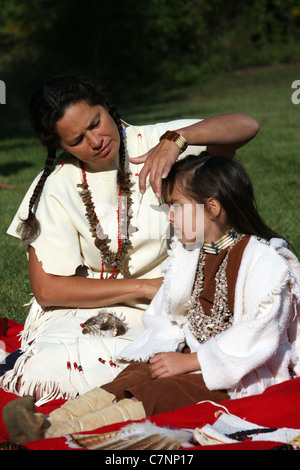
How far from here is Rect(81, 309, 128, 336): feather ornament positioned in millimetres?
3336

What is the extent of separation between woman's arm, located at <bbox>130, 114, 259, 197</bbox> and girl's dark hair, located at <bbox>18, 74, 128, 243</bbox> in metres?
0.44

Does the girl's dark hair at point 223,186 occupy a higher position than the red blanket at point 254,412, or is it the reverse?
the girl's dark hair at point 223,186

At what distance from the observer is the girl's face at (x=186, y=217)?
3.05 m

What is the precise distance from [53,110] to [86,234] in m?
0.65

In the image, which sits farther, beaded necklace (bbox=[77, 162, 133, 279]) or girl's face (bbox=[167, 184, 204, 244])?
beaded necklace (bbox=[77, 162, 133, 279])

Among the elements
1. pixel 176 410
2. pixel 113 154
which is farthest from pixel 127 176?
pixel 176 410

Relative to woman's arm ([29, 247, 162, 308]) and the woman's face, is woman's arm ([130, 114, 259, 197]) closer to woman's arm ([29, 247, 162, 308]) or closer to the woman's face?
the woman's face

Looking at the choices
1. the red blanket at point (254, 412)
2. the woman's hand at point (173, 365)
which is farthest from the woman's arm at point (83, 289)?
the red blanket at point (254, 412)

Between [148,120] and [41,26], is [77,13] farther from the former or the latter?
[148,120]

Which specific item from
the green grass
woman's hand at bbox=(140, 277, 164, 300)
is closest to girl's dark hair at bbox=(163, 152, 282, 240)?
woman's hand at bbox=(140, 277, 164, 300)

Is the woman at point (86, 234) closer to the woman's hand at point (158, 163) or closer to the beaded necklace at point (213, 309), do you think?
the woman's hand at point (158, 163)

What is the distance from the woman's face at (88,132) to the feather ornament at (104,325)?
79 centimetres

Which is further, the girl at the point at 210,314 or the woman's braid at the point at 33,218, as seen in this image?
the woman's braid at the point at 33,218

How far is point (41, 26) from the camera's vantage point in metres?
24.4
